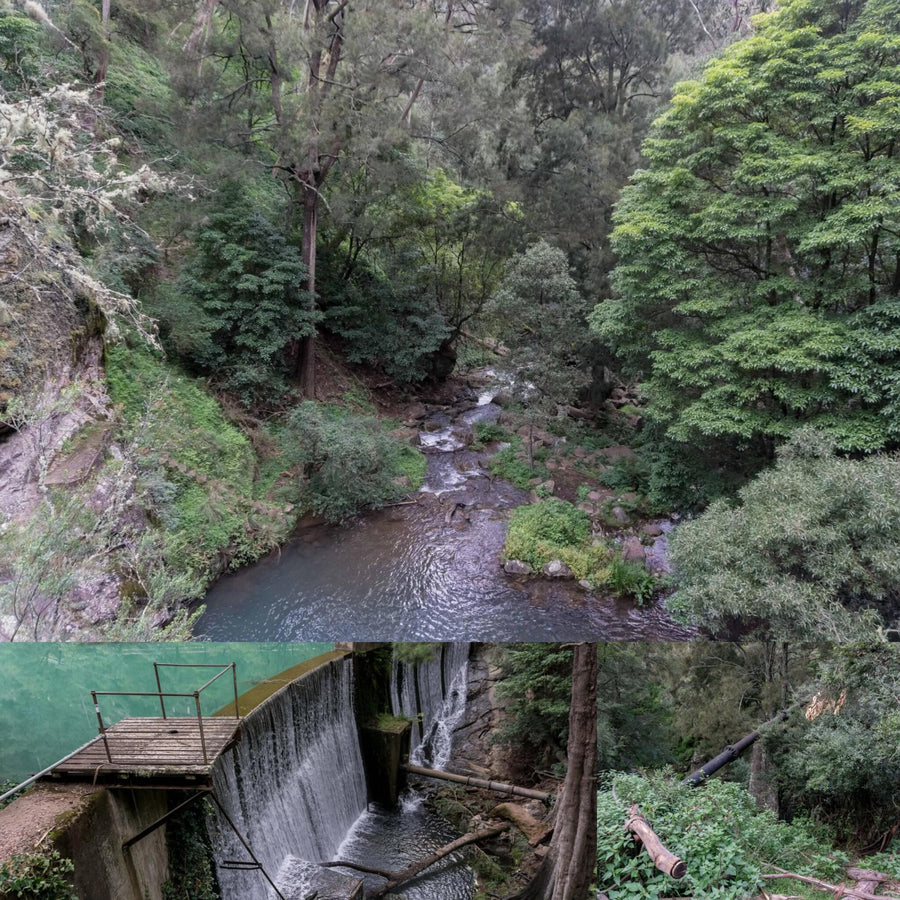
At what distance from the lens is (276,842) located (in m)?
1.80

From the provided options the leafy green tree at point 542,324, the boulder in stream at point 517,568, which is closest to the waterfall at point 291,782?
the boulder in stream at point 517,568

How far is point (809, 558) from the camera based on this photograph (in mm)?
4203

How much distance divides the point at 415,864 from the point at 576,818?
522mm

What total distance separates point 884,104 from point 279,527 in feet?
27.6

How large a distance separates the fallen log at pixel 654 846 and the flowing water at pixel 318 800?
1.74 ft

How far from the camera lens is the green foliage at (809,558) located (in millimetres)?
3855

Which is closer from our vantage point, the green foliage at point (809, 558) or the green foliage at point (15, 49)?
the green foliage at point (809, 558)

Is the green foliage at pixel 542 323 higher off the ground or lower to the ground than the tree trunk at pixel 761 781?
higher

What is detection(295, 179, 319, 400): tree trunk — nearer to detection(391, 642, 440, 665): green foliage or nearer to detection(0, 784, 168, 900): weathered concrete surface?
detection(391, 642, 440, 665): green foliage

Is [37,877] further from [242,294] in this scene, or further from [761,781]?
[242,294]

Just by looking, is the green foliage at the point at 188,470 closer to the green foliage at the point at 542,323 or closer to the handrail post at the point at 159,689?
the handrail post at the point at 159,689

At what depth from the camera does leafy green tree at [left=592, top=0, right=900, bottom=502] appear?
233 inches

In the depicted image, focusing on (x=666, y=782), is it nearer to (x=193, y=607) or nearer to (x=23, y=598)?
(x=23, y=598)

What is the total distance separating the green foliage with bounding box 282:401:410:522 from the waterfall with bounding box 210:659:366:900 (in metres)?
6.84
